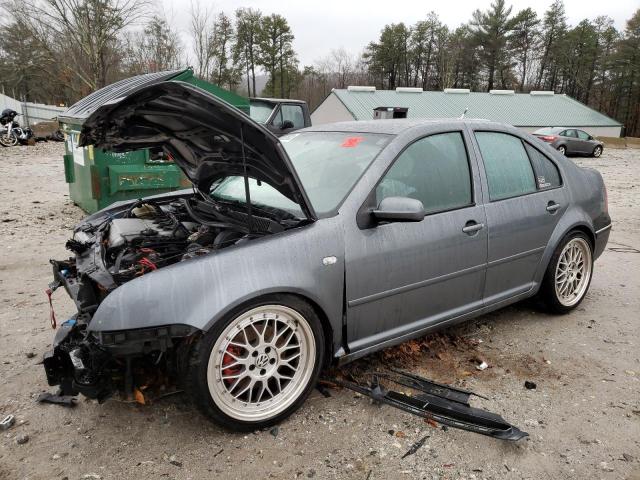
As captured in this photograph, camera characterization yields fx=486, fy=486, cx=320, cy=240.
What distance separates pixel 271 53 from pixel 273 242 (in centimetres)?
5298

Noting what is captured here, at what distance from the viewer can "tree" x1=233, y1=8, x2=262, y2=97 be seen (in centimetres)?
5006

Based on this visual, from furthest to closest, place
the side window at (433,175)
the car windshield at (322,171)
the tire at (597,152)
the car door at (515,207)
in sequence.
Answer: the tire at (597,152) < the car door at (515,207) < the side window at (433,175) < the car windshield at (322,171)

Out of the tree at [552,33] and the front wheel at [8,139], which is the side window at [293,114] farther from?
the tree at [552,33]

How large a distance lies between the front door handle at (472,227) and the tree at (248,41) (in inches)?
1939

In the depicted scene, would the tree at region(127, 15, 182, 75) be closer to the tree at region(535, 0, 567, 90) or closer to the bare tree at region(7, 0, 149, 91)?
the bare tree at region(7, 0, 149, 91)

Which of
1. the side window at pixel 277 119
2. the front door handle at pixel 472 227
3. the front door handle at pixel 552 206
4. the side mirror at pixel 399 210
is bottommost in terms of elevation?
the front door handle at pixel 472 227

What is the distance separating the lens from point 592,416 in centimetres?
269

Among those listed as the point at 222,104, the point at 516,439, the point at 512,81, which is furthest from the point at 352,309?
the point at 512,81

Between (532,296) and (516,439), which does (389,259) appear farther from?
(532,296)

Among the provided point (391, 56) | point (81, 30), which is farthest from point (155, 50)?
point (391, 56)

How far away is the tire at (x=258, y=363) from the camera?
2283 mm

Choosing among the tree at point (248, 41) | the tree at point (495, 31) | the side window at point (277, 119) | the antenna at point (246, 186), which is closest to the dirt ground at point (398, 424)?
the antenna at point (246, 186)

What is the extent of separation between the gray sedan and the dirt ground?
2005 cm

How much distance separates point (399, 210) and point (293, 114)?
9544mm
